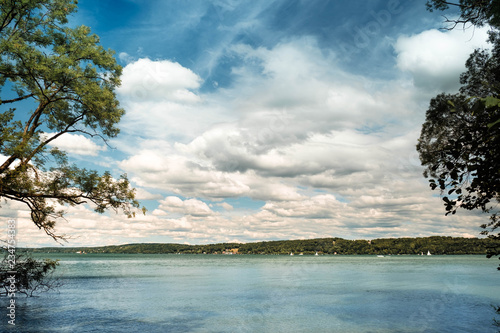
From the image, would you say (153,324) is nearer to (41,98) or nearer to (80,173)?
(80,173)

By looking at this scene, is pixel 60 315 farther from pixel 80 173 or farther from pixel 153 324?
pixel 80 173

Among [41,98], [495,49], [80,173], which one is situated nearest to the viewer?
[41,98]

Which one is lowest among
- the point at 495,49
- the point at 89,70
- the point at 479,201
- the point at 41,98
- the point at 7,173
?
the point at 479,201

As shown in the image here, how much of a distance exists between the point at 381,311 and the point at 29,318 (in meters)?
27.1

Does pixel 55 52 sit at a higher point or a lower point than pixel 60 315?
higher

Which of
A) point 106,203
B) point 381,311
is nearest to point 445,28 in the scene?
point 106,203

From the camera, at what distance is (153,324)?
75.1ft

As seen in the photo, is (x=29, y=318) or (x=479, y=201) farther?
(x=29, y=318)

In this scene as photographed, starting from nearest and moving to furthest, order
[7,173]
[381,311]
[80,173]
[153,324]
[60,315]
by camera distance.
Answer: [7,173] → [80,173] → [153,324] → [60,315] → [381,311]

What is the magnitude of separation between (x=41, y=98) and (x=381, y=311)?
28.8m

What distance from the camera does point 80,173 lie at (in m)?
17.1

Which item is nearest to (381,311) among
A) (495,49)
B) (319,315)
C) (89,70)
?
(319,315)

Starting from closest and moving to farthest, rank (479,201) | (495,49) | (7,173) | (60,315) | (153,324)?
(479,201), (7,173), (495,49), (153,324), (60,315)

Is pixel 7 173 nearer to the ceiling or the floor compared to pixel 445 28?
nearer to the floor
